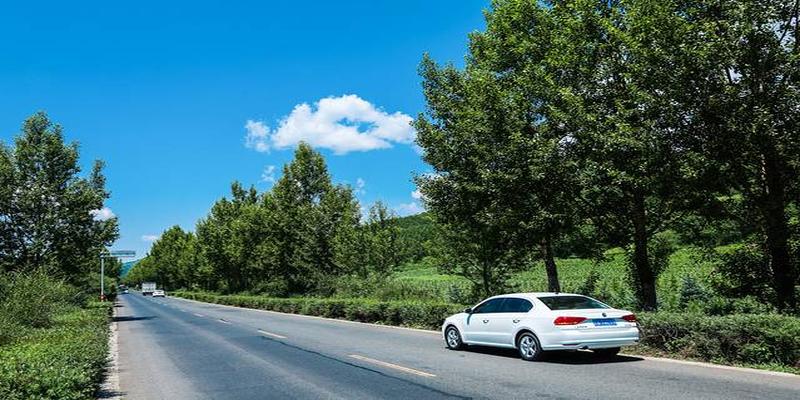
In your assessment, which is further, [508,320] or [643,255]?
[643,255]

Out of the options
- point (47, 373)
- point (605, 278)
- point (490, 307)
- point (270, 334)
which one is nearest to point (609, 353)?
point (490, 307)

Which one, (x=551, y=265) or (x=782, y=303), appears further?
(x=551, y=265)

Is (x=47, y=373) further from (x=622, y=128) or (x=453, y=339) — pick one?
(x=622, y=128)

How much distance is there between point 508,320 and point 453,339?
85.2 inches

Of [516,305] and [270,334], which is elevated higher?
[516,305]

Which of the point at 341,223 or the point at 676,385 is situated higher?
the point at 341,223

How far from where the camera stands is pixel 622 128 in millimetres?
12992

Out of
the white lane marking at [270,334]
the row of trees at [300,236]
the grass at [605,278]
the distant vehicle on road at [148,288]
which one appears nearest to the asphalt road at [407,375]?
the white lane marking at [270,334]

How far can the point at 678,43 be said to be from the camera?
12.0m

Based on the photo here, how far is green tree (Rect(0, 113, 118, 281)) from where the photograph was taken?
30.7 meters

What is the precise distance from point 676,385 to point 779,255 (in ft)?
19.3

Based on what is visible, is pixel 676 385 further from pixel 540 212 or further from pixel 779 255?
pixel 540 212

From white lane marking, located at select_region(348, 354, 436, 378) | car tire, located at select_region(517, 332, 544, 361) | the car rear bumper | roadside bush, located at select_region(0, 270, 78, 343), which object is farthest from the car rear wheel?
roadside bush, located at select_region(0, 270, 78, 343)

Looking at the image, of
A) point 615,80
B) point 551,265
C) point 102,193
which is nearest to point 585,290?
point 551,265
